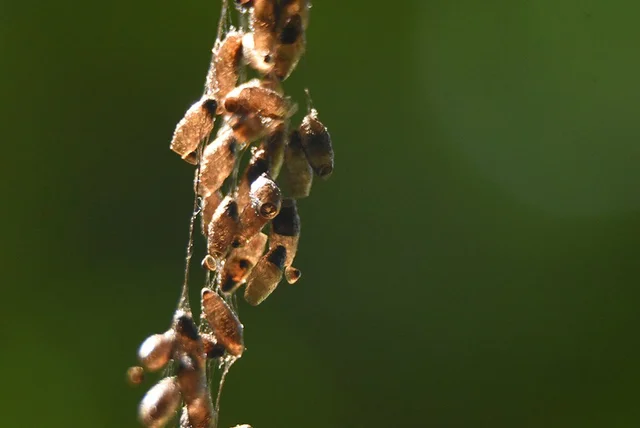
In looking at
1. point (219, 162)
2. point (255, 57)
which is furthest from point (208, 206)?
point (255, 57)

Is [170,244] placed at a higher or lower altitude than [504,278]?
higher

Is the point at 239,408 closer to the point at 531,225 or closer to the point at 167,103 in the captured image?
the point at 167,103

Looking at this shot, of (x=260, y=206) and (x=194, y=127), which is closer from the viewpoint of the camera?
(x=260, y=206)

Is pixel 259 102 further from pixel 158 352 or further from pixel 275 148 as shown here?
pixel 158 352

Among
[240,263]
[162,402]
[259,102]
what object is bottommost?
[162,402]

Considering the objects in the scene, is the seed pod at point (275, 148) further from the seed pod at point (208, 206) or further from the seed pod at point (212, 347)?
the seed pod at point (212, 347)

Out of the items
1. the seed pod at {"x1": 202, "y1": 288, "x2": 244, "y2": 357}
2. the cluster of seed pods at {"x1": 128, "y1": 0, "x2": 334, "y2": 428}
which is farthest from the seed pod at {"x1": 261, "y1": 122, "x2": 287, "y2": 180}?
the seed pod at {"x1": 202, "y1": 288, "x2": 244, "y2": 357}

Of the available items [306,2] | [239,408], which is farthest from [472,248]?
[306,2]

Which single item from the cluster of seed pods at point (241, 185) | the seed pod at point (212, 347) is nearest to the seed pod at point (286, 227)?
the cluster of seed pods at point (241, 185)
